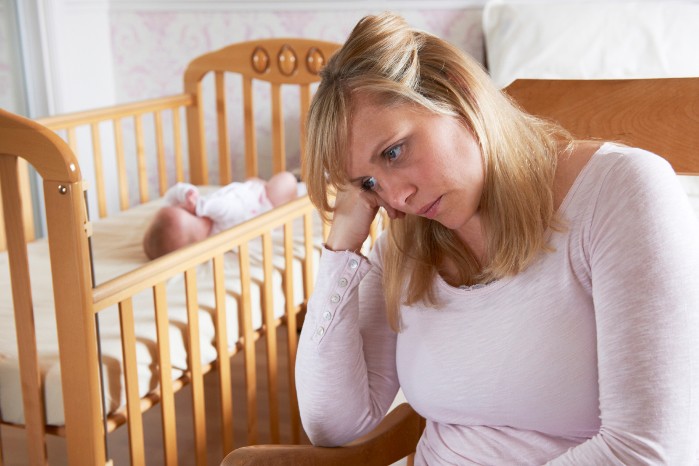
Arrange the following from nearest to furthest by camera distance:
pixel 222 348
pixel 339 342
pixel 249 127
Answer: pixel 339 342, pixel 222 348, pixel 249 127

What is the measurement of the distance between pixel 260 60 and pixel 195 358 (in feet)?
4.21

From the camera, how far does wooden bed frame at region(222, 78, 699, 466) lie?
117cm

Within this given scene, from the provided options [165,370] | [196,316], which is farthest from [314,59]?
[165,370]

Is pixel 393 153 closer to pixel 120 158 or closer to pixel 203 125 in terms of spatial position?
pixel 120 158

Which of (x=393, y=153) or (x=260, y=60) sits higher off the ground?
(x=393, y=153)

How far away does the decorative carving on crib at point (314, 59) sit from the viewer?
2486 millimetres

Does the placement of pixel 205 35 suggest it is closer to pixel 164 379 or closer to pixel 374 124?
pixel 164 379

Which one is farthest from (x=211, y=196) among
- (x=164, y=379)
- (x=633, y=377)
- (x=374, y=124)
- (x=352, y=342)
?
(x=633, y=377)

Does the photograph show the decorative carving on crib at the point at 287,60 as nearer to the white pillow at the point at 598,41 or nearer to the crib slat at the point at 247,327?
the white pillow at the point at 598,41

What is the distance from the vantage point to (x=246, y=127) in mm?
2719

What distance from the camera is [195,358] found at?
A: 1588 mm

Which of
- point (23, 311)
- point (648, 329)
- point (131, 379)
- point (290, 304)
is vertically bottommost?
point (290, 304)

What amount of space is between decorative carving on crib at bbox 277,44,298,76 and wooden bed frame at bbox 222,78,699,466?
1.35m

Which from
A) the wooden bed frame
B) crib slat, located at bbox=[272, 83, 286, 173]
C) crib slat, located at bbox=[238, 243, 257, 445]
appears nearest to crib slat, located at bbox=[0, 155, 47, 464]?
crib slat, located at bbox=[238, 243, 257, 445]
